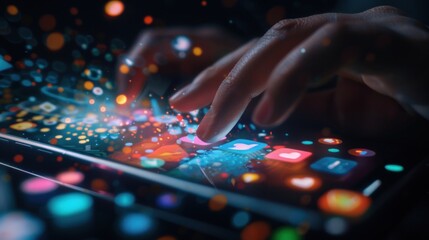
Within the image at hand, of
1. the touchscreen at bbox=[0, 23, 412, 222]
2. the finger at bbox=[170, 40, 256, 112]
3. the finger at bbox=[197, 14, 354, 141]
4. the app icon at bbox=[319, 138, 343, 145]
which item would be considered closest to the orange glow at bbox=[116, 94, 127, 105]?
the touchscreen at bbox=[0, 23, 412, 222]

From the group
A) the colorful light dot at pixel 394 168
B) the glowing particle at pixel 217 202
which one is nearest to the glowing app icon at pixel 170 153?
the glowing particle at pixel 217 202

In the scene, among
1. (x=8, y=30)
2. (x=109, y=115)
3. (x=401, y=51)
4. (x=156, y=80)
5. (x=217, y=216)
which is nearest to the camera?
(x=217, y=216)

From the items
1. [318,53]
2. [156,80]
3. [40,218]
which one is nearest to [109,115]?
[156,80]

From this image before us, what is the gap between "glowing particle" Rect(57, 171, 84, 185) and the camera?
14.0 inches

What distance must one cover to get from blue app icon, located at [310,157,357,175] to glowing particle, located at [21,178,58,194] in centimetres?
28

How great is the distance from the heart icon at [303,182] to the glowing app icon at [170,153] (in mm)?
132

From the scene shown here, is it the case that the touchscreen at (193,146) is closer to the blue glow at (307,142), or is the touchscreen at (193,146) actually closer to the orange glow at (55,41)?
the blue glow at (307,142)

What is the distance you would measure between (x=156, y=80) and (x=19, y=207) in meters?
0.41

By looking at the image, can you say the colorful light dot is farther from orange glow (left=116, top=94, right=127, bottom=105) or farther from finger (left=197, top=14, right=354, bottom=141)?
orange glow (left=116, top=94, right=127, bottom=105)

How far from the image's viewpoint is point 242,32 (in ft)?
2.79

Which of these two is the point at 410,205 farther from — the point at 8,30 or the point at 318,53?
the point at 8,30

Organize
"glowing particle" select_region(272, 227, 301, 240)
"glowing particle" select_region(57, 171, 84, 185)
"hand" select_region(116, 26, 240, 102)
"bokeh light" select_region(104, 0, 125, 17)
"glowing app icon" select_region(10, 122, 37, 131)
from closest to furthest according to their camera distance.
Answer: "glowing particle" select_region(272, 227, 301, 240)
"glowing particle" select_region(57, 171, 84, 185)
"glowing app icon" select_region(10, 122, 37, 131)
"hand" select_region(116, 26, 240, 102)
"bokeh light" select_region(104, 0, 125, 17)

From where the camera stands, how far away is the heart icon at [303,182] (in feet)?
1.01

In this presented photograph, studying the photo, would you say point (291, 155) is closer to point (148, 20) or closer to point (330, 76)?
point (330, 76)
